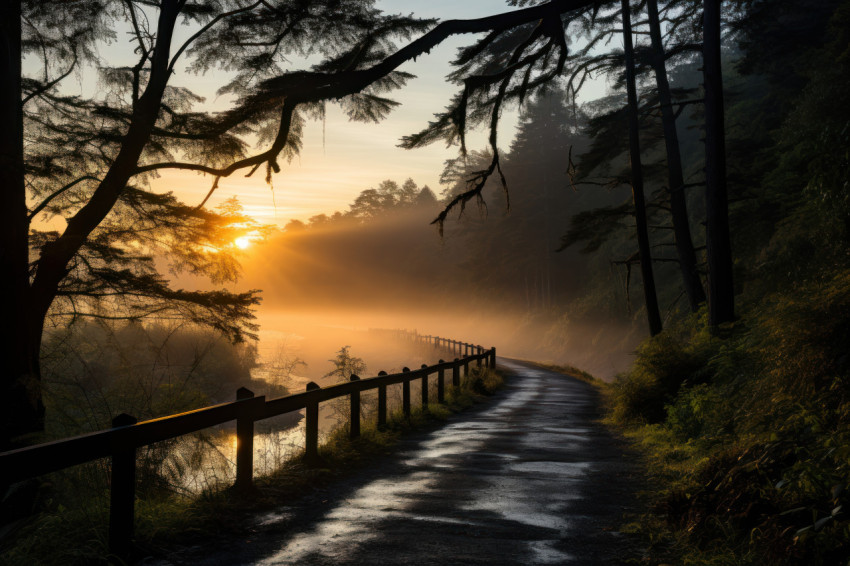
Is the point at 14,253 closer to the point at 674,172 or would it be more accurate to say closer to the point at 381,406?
the point at 381,406

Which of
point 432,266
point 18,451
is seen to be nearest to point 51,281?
point 18,451

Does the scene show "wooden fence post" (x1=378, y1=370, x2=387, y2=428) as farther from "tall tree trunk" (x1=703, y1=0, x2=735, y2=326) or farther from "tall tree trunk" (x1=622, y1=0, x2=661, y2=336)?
"tall tree trunk" (x1=622, y1=0, x2=661, y2=336)

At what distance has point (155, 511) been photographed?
224 inches

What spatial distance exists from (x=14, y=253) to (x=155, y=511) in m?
5.83

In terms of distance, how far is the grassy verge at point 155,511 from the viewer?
4695mm

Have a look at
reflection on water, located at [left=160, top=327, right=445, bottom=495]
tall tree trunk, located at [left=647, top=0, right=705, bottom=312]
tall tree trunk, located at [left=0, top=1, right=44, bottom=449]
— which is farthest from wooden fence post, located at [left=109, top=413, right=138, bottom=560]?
tall tree trunk, located at [left=647, top=0, right=705, bottom=312]

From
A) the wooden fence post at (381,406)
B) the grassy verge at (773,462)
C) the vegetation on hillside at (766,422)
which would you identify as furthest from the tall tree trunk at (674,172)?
the wooden fence post at (381,406)

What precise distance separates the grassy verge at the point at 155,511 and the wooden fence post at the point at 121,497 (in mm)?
109

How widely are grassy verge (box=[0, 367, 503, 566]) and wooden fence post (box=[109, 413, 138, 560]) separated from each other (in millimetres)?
109

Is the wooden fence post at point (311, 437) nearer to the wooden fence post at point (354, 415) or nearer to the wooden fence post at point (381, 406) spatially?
the wooden fence post at point (354, 415)

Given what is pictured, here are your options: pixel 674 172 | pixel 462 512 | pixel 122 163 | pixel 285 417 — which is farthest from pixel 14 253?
pixel 285 417

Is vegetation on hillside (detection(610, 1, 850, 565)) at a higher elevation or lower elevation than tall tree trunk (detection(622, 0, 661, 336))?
lower

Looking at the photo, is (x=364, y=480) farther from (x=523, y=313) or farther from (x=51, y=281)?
(x=523, y=313)

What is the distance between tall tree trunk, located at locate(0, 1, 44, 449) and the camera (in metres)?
8.85
